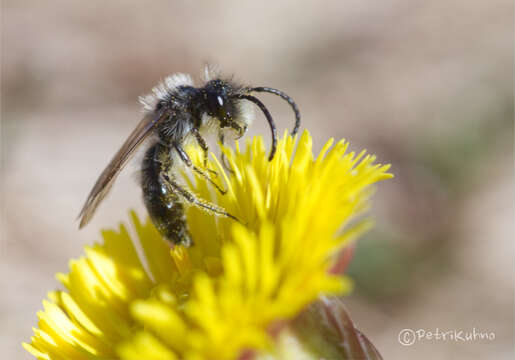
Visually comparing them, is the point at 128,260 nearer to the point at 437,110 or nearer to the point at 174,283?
the point at 174,283

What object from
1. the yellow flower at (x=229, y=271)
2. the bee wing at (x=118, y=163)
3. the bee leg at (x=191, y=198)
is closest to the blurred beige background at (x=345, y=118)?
the yellow flower at (x=229, y=271)

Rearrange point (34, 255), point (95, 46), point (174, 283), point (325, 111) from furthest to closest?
point (95, 46) < point (325, 111) < point (34, 255) < point (174, 283)

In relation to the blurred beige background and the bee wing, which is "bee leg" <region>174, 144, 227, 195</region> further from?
the blurred beige background

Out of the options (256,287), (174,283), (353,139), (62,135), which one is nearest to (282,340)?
(256,287)

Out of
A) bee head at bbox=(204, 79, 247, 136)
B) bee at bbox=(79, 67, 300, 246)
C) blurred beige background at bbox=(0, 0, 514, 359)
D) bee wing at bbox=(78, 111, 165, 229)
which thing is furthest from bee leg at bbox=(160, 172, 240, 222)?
blurred beige background at bbox=(0, 0, 514, 359)

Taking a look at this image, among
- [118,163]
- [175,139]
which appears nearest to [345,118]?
[175,139]

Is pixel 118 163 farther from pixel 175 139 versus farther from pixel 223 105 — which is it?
pixel 223 105

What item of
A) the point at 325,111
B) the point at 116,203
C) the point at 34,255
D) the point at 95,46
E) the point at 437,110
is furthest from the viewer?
the point at 95,46

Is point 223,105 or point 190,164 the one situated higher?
point 223,105
